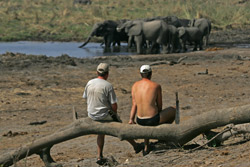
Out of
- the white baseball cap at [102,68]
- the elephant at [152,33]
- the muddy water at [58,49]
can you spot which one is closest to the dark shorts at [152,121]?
the white baseball cap at [102,68]

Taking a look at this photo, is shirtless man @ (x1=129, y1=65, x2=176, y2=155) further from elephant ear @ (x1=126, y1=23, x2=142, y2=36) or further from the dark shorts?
elephant ear @ (x1=126, y1=23, x2=142, y2=36)

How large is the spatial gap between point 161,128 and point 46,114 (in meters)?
5.76

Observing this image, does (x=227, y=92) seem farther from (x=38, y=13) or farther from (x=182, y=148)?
(x=38, y=13)

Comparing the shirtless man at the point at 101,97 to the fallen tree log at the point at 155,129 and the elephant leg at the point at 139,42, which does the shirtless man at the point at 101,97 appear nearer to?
the fallen tree log at the point at 155,129

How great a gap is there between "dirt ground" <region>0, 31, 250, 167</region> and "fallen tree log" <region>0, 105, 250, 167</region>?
23 cm

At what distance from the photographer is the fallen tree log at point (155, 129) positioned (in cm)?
686

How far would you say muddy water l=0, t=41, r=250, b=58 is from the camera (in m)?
27.0

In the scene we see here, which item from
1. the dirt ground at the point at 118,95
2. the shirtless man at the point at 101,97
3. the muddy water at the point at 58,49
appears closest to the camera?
the dirt ground at the point at 118,95

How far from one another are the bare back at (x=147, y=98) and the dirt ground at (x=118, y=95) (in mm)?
507

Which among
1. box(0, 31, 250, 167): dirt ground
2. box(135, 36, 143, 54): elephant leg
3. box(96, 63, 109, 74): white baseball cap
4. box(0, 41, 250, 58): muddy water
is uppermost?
box(96, 63, 109, 74): white baseball cap

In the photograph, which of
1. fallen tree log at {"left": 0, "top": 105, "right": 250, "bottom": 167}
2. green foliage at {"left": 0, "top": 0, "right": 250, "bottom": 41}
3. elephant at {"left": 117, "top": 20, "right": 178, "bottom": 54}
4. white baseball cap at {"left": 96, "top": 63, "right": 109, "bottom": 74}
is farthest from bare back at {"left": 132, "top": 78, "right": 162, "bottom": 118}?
green foliage at {"left": 0, "top": 0, "right": 250, "bottom": 41}

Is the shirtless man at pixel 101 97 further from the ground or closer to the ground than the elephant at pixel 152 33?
further from the ground

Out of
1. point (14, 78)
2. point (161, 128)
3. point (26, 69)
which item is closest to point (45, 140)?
point (161, 128)

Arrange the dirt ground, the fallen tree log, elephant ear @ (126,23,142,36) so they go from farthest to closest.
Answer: elephant ear @ (126,23,142,36), the dirt ground, the fallen tree log
